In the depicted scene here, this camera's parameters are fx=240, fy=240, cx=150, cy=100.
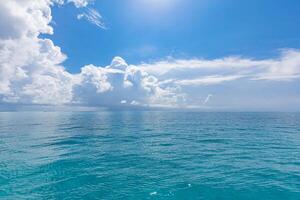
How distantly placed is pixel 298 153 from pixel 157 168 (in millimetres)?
25276

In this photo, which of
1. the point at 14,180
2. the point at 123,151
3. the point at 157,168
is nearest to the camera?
the point at 14,180

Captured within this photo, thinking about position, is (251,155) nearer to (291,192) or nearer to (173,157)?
(173,157)

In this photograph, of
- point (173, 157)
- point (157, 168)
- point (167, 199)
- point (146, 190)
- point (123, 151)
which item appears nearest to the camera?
point (167, 199)

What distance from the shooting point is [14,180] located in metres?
26.7

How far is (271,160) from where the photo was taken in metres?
35.1

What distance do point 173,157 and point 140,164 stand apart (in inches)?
250

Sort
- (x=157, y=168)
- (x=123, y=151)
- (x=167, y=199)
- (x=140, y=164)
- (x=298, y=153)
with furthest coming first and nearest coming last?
(x=123, y=151)
(x=298, y=153)
(x=140, y=164)
(x=157, y=168)
(x=167, y=199)

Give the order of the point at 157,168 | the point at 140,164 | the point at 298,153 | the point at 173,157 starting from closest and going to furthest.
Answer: the point at 157,168
the point at 140,164
the point at 173,157
the point at 298,153

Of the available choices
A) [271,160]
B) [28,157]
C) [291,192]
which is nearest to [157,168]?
[291,192]

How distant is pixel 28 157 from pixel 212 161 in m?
28.2

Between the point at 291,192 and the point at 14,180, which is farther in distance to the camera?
the point at 14,180

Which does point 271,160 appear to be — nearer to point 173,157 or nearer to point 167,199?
point 173,157

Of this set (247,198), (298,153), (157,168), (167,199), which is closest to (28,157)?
(157,168)

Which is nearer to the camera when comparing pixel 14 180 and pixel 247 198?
pixel 247 198
